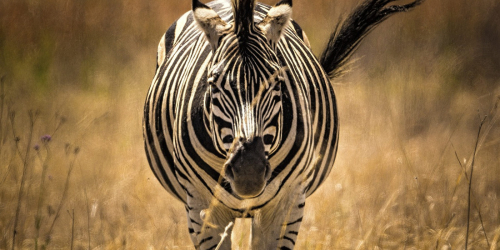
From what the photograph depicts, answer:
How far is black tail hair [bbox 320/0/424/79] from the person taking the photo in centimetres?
543

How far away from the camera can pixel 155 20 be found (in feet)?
32.2

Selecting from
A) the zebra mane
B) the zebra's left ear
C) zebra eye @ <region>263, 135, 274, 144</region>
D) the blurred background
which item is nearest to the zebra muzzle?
zebra eye @ <region>263, 135, 274, 144</region>

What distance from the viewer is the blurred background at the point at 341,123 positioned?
5758 millimetres

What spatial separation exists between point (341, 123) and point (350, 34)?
2.95 m

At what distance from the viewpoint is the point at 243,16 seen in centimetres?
326

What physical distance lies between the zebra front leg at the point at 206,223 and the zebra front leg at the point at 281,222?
0.19 m

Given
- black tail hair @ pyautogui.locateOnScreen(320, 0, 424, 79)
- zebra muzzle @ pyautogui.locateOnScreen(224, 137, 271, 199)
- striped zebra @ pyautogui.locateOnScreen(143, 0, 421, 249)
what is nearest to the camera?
zebra muzzle @ pyautogui.locateOnScreen(224, 137, 271, 199)

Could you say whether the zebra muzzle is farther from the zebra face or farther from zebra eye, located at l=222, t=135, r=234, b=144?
zebra eye, located at l=222, t=135, r=234, b=144

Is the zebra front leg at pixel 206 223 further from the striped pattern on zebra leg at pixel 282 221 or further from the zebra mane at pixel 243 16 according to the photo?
the zebra mane at pixel 243 16

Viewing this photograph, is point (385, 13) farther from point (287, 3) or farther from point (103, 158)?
point (103, 158)

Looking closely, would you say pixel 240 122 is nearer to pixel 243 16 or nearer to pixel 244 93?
pixel 244 93

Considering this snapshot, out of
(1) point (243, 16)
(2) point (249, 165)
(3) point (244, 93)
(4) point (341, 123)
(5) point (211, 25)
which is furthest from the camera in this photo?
(4) point (341, 123)

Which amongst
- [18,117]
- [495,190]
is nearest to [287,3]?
[495,190]

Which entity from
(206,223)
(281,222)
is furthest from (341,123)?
(206,223)
